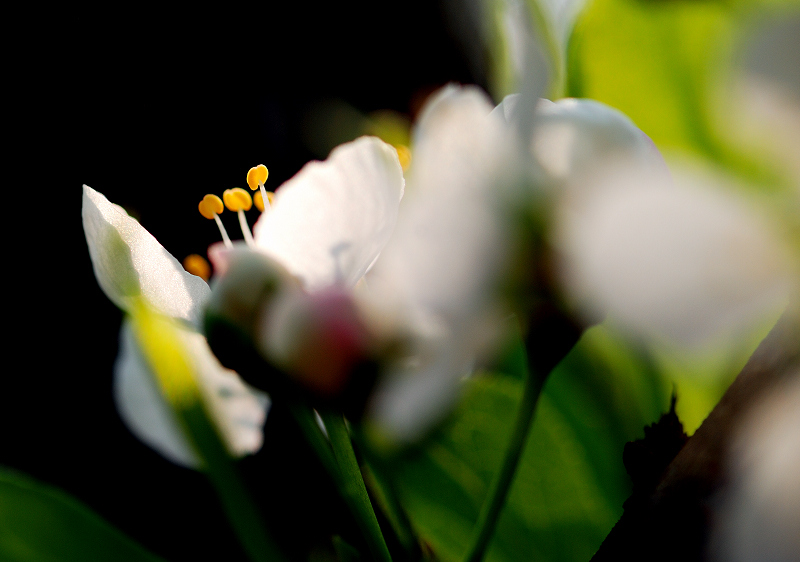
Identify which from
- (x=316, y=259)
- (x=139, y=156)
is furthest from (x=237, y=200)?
(x=139, y=156)

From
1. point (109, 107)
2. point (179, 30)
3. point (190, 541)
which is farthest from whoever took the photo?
point (179, 30)

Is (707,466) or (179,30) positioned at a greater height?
(179,30)

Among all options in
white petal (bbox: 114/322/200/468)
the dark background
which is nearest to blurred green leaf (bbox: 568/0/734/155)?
white petal (bbox: 114/322/200/468)

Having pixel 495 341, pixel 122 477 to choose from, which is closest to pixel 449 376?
pixel 495 341

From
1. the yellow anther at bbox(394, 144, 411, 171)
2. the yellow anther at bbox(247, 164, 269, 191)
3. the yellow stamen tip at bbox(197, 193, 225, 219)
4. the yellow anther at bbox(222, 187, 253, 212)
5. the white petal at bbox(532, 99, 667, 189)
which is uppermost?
the white petal at bbox(532, 99, 667, 189)

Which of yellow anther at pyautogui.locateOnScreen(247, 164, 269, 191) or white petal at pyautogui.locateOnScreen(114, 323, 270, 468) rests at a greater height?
yellow anther at pyautogui.locateOnScreen(247, 164, 269, 191)

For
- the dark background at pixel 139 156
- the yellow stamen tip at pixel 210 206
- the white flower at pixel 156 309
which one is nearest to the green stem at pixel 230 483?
the white flower at pixel 156 309

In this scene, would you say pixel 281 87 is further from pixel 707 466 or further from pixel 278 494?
pixel 707 466

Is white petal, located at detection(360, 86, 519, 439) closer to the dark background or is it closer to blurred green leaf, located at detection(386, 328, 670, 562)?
blurred green leaf, located at detection(386, 328, 670, 562)
